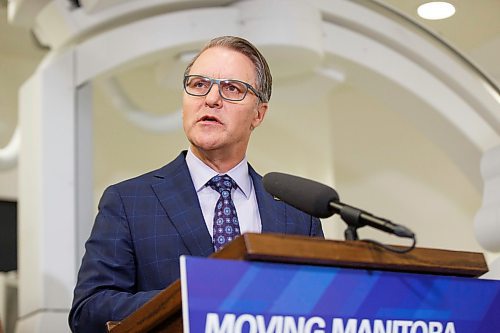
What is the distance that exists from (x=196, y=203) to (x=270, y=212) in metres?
0.17

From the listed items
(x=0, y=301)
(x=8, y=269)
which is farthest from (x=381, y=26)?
(x=8, y=269)

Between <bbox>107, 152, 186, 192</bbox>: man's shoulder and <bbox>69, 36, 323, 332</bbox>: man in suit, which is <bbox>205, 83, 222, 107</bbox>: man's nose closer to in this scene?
<bbox>69, 36, 323, 332</bbox>: man in suit

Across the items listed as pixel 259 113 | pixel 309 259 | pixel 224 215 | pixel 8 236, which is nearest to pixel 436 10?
pixel 8 236

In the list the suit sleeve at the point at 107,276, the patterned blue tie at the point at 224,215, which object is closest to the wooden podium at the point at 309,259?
the suit sleeve at the point at 107,276

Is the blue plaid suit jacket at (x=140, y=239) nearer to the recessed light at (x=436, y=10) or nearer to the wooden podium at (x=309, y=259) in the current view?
the wooden podium at (x=309, y=259)

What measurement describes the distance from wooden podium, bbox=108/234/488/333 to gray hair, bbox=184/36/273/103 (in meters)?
0.65

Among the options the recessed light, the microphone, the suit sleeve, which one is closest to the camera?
the microphone

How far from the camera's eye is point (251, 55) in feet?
5.65

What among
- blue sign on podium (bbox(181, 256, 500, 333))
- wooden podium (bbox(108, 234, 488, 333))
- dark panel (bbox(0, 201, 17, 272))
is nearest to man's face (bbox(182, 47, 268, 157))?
wooden podium (bbox(108, 234, 488, 333))

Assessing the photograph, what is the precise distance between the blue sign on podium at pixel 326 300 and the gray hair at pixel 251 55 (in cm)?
69

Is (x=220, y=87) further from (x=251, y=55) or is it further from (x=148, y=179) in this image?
(x=148, y=179)

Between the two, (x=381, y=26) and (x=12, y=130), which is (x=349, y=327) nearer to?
(x=381, y=26)

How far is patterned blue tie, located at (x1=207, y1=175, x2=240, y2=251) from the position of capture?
62.7 inches

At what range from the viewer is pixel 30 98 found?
9.54 feet
